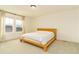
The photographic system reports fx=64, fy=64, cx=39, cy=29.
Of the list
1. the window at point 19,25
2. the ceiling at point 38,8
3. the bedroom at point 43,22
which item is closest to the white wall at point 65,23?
the bedroom at point 43,22

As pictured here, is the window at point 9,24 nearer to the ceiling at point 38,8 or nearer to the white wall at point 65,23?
the ceiling at point 38,8

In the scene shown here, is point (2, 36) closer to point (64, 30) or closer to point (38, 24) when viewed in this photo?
point (38, 24)

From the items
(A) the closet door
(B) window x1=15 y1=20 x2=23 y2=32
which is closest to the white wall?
(B) window x1=15 y1=20 x2=23 y2=32

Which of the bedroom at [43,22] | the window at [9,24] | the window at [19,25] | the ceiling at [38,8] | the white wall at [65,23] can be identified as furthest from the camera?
the window at [19,25]

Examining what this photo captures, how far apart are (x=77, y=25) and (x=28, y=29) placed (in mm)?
4460

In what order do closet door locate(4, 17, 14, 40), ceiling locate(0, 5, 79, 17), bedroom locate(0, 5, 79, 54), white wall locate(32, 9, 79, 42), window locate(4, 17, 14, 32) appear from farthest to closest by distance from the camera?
window locate(4, 17, 14, 32)
closet door locate(4, 17, 14, 40)
white wall locate(32, 9, 79, 42)
bedroom locate(0, 5, 79, 54)
ceiling locate(0, 5, 79, 17)

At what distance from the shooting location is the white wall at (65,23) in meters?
4.24

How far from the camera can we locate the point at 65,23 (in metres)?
4.69

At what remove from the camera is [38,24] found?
645 cm

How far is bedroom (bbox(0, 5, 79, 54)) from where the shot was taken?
376 cm

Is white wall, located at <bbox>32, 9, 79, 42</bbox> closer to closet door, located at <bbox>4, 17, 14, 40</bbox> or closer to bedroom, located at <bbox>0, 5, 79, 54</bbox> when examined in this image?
bedroom, located at <bbox>0, 5, 79, 54</bbox>

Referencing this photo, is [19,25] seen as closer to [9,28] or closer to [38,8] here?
[9,28]

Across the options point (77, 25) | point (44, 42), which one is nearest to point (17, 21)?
point (44, 42)

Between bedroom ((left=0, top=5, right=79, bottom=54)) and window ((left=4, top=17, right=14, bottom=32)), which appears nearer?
bedroom ((left=0, top=5, right=79, bottom=54))
